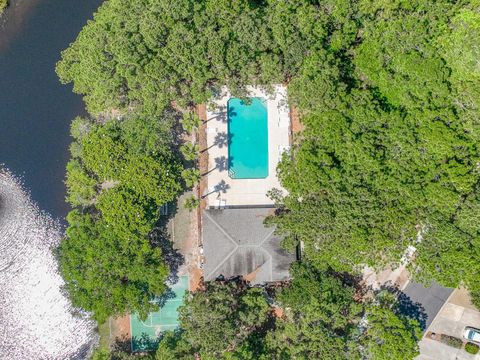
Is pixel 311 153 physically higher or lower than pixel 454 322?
higher

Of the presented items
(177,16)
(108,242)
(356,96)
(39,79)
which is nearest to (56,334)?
(108,242)

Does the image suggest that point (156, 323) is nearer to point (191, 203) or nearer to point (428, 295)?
point (191, 203)

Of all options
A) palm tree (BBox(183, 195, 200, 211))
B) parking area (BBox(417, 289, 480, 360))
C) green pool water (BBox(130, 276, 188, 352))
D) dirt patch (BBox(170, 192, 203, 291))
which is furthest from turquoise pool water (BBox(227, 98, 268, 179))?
parking area (BBox(417, 289, 480, 360))

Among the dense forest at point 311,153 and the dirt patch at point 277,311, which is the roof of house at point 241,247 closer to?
the dense forest at point 311,153

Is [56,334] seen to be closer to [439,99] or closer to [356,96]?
[356,96]

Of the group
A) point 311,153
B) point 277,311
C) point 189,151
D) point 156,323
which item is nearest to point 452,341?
point 277,311

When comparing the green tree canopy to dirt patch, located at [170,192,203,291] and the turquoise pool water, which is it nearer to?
dirt patch, located at [170,192,203,291]
